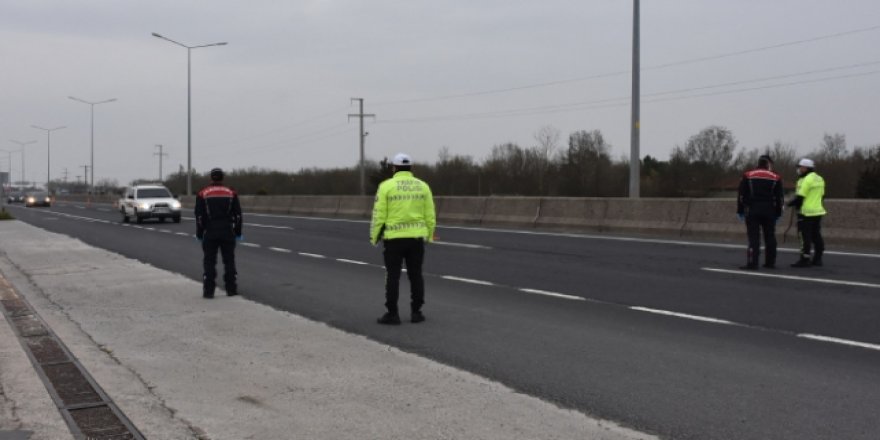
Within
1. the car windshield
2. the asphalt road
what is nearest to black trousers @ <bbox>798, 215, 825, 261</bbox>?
the asphalt road

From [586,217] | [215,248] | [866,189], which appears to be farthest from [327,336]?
[866,189]

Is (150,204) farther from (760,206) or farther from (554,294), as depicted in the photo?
(760,206)

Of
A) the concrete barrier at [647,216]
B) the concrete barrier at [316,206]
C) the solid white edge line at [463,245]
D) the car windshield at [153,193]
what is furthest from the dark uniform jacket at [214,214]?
the concrete barrier at [316,206]

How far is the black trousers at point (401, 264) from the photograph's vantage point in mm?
7883

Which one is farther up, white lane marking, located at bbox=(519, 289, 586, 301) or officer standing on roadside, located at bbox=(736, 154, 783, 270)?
officer standing on roadside, located at bbox=(736, 154, 783, 270)

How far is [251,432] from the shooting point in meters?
4.61

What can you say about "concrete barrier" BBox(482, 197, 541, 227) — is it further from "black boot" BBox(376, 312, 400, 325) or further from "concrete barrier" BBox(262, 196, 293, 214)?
"concrete barrier" BBox(262, 196, 293, 214)

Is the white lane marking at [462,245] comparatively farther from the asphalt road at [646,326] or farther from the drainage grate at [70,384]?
the drainage grate at [70,384]

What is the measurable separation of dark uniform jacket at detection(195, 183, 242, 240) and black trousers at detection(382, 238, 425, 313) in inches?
122

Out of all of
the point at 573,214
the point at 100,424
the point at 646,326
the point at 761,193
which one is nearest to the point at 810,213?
the point at 761,193

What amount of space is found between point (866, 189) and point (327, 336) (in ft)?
172

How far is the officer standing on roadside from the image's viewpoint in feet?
39.5

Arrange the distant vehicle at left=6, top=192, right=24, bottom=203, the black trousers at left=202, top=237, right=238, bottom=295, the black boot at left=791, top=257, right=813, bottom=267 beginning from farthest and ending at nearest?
the distant vehicle at left=6, top=192, right=24, bottom=203
the black boot at left=791, top=257, right=813, bottom=267
the black trousers at left=202, top=237, right=238, bottom=295

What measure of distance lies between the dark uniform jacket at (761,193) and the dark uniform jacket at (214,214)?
7566 mm
